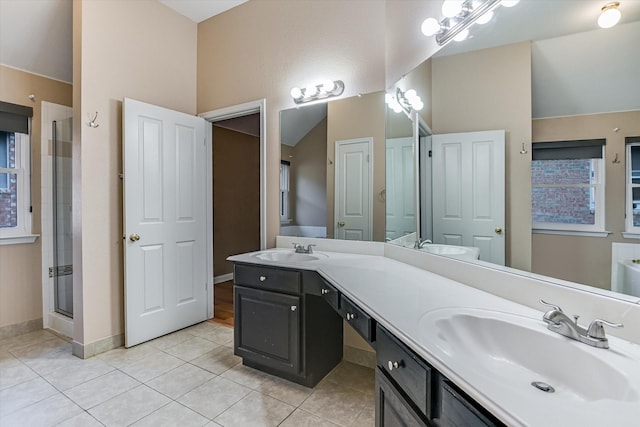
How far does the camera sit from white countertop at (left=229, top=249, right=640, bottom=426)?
542 mm

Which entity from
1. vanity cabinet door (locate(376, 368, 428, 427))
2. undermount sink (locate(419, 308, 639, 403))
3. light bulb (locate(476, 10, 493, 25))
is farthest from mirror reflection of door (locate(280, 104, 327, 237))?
undermount sink (locate(419, 308, 639, 403))

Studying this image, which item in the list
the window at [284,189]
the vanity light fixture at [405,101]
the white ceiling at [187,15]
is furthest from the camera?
the window at [284,189]

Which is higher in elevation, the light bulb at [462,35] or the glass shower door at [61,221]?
the light bulb at [462,35]

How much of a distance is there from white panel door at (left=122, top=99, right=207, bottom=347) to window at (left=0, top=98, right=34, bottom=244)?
3.71 ft

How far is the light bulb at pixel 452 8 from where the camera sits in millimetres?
1528

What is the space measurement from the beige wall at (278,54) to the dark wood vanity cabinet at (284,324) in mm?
715

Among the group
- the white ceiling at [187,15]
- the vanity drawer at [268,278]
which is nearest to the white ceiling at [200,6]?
the white ceiling at [187,15]

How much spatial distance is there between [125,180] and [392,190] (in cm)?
208

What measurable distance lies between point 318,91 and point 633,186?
199cm

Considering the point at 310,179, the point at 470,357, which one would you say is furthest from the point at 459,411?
the point at 310,179

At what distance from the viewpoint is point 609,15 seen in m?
0.91

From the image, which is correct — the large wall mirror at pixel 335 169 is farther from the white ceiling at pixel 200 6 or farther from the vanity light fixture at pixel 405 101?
the white ceiling at pixel 200 6

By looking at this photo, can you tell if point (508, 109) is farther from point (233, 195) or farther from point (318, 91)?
point (233, 195)

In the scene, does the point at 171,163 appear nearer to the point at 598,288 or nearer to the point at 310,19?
the point at 310,19
